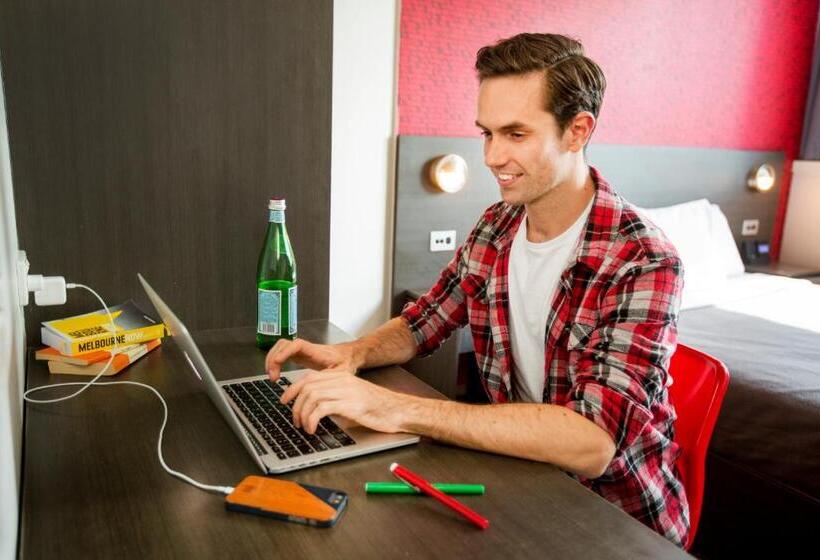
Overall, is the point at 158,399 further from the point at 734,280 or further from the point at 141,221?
the point at 734,280

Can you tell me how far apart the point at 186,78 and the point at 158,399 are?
0.71 metres

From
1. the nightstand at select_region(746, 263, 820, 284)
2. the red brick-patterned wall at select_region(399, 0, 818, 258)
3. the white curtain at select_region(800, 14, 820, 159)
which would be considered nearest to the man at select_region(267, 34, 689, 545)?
the red brick-patterned wall at select_region(399, 0, 818, 258)

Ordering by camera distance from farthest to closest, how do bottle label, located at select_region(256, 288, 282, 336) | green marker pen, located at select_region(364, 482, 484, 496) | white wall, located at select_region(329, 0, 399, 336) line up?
white wall, located at select_region(329, 0, 399, 336), bottle label, located at select_region(256, 288, 282, 336), green marker pen, located at select_region(364, 482, 484, 496)

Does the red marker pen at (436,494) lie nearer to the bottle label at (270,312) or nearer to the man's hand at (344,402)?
the man's hand at (344,402)

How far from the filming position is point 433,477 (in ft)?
2.80

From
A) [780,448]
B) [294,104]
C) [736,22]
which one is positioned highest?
[736,22]

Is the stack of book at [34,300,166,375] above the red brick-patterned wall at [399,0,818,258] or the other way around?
the other way around

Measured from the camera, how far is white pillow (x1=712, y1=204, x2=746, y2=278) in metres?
2.96

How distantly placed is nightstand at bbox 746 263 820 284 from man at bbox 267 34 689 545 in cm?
234

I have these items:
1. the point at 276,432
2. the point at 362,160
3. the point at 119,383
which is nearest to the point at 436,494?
the point at 276,432

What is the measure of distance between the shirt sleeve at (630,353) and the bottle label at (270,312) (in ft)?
2.06

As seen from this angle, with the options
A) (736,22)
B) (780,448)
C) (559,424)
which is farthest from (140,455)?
(736,22)

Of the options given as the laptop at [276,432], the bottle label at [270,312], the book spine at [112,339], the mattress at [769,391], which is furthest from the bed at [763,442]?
the book spine at [112,339]

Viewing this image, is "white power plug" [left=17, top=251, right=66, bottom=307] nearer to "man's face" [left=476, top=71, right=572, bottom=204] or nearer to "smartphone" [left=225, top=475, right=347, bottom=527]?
"smartphone" [left=225, top=475, right=347, bottom=527]
